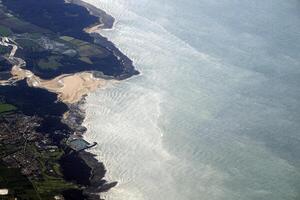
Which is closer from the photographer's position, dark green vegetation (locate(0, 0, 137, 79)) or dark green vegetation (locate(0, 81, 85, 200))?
dark green vegetation (locate(0, 81, 85, 200))

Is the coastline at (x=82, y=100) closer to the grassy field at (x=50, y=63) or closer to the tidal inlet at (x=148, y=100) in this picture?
the tidal inlet at (x=148, y=100)

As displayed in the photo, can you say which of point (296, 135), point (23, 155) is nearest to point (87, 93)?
point (23, 155)

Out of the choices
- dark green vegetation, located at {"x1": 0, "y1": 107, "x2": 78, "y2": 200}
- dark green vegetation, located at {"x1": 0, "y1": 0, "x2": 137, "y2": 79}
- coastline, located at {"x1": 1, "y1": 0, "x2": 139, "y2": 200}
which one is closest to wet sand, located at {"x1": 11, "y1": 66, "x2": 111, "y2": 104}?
coastline, located at {"x1": 1, "y1": 0, "x2": 139, "y2": 200}

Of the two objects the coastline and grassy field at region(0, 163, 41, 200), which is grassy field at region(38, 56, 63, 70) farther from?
grassy field at region(0, 163, 41, 200)

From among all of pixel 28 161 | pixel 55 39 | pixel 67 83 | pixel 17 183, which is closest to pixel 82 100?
pixel 67 83

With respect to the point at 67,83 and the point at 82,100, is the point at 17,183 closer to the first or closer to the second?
the point at 82,100

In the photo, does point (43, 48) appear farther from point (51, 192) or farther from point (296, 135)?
point (296, 135)
